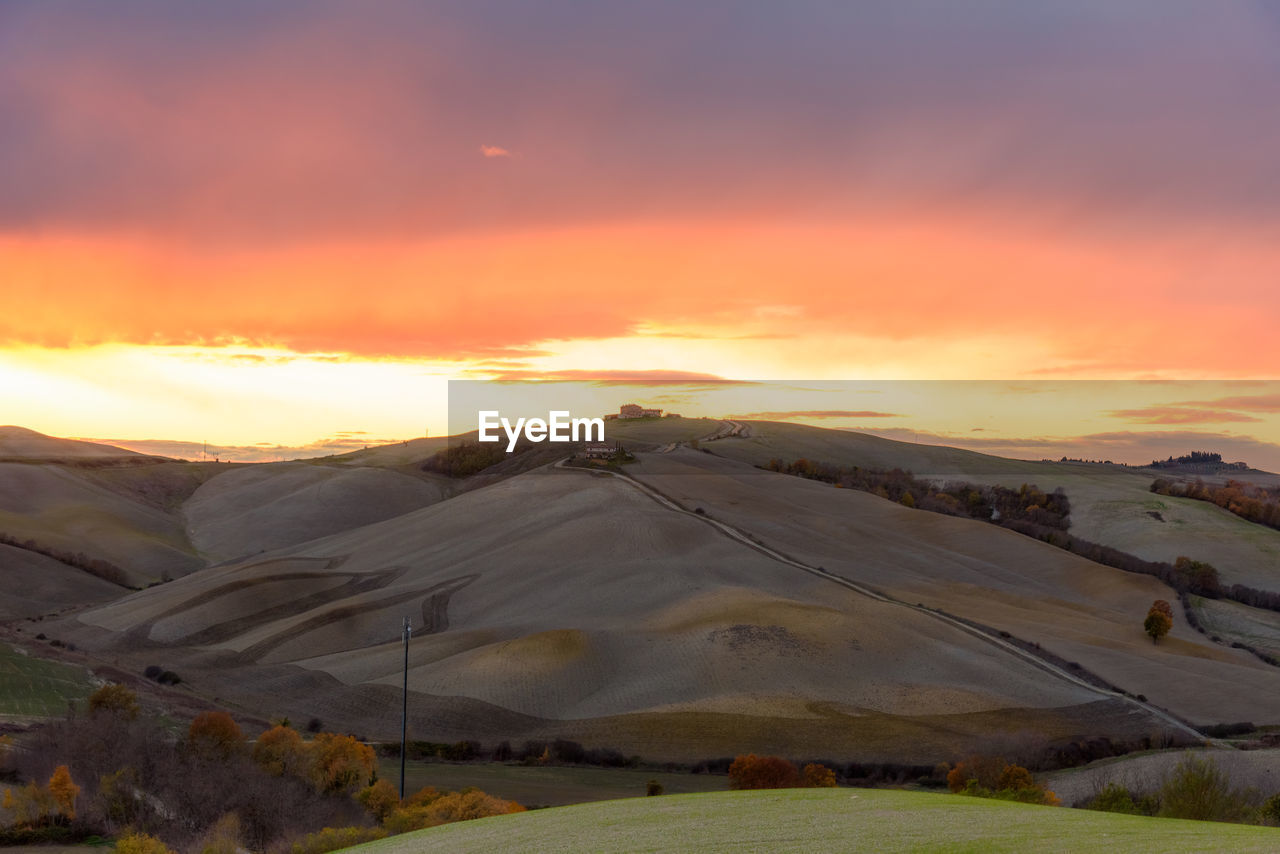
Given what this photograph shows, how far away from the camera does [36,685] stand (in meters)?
A: 70.8

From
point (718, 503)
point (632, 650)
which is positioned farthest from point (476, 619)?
point (718, 503)

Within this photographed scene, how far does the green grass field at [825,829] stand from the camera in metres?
20.2

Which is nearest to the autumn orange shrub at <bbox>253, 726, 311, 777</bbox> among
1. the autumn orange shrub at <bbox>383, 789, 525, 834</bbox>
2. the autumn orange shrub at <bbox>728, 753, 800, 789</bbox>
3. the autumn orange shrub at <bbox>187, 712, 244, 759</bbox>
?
the autumn orange shrub at <bbox>187, 712, 244, 759</bbox>

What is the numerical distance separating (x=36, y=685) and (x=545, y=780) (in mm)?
38066

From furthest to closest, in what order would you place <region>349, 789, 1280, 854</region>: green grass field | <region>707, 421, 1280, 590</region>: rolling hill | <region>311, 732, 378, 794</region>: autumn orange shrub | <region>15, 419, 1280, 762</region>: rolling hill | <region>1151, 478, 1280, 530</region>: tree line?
<region>1151, 478, 1280, 530</region>: tree line → <region>707, 421, 1280, 590</region>: rolling hill → <region>15, 419, 1280, 762</region>: rolling hill → <region>311, 732, 378, 794</region>: autumn orange shrub → <region>349, 789, 1280, 854</region>: green grass field

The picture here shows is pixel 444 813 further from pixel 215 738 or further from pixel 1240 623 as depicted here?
pixel 1240 623

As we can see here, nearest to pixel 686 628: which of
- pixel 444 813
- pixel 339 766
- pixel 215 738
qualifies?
pixel 339 766

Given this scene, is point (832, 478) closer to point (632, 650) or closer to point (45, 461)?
point (632, 650)

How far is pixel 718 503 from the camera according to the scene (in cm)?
13288

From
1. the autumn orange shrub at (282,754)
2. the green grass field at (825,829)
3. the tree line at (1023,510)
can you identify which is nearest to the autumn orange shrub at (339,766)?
the autumn orange shrub at (282,754)

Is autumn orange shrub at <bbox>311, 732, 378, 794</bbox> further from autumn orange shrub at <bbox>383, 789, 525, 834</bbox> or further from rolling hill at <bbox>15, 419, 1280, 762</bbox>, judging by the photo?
rolling hill at <bbox>15, 419, 1280, 762</bbox>

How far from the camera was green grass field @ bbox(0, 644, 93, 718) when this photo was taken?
63500 millimetres

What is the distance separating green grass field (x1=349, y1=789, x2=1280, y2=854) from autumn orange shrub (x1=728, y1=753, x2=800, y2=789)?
2178cm

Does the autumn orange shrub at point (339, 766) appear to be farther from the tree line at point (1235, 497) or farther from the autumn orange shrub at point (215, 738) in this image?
the tree line at point (1235, 497)
